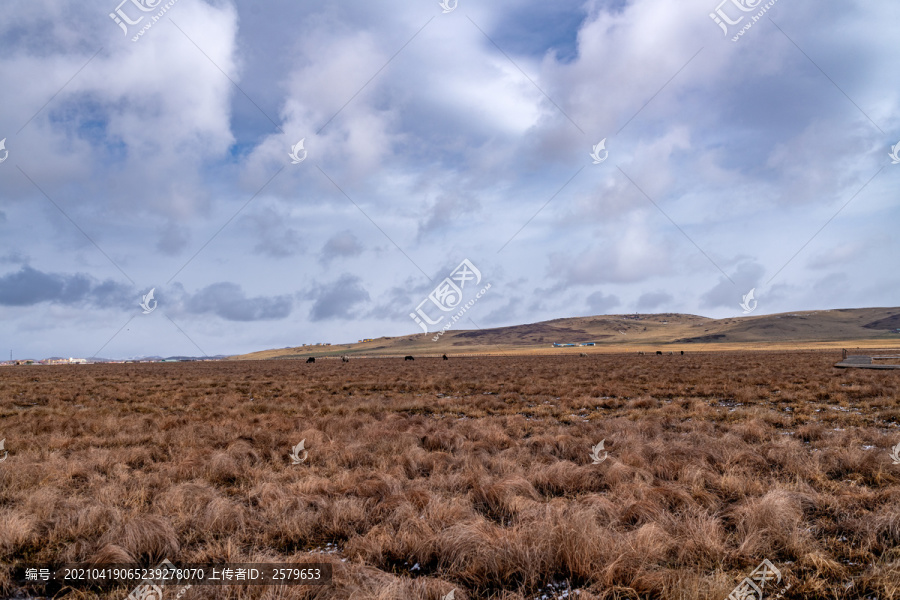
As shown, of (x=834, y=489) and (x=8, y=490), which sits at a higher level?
(x=8, y=490)

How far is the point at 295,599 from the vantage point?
12.5 feet

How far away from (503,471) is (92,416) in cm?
1438

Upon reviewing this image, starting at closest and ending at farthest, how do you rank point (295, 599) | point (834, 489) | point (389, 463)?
point (295, 599), point (834, 489), point (389, 463)

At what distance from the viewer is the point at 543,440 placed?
9.91 metres

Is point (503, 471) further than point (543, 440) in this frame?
No

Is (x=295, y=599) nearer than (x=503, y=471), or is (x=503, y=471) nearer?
(x=295, y=599)

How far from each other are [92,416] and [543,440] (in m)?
14.4

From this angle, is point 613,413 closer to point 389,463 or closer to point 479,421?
point 479,421

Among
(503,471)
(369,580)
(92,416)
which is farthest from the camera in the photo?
(92,416)

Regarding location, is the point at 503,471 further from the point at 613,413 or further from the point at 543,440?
the point at 613,413

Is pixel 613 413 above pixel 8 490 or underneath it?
underneath

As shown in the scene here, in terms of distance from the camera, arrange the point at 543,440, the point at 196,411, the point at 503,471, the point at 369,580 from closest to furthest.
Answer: the point at 369,580, the point at 503,471, the point at 543,440, the point at 196,411

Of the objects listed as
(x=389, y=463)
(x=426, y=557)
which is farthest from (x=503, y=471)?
(x=426, y=557)

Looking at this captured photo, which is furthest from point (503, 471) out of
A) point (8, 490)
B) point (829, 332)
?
point (829, 332)
